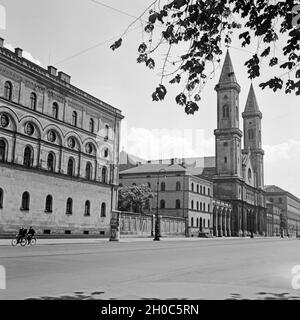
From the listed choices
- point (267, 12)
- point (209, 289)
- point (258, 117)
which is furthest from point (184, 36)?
point (258, 117)

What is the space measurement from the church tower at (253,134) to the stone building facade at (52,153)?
84504mm

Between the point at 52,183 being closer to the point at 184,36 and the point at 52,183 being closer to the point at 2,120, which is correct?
the point at 2,120

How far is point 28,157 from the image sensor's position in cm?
4138

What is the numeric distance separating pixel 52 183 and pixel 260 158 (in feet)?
329

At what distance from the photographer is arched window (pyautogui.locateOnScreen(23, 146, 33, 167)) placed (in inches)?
1614

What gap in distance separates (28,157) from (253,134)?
102 m

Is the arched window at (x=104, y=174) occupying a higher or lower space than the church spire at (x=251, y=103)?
lower

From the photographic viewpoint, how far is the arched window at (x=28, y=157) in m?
41.0

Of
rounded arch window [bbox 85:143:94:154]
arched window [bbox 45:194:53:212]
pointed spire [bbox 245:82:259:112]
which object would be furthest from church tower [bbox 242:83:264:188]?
arched window [bbox 45:194:53:212]

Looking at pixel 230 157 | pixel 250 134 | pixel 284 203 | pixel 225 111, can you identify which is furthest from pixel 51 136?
pixel 284 203

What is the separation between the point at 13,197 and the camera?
38.6 m

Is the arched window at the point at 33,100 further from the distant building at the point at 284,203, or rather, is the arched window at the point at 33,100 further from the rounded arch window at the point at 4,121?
the distant building at the point at 284,203

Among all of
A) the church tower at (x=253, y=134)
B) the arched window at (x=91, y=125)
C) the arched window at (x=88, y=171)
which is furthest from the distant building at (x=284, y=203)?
the arched window at (x=88, y=171)

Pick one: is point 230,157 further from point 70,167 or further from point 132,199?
point 70,167
